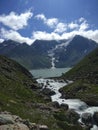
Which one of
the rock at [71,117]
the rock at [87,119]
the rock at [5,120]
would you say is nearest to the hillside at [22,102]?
the rock at [71,117]

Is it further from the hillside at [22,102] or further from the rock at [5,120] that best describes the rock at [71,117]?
the rock at [5,120]

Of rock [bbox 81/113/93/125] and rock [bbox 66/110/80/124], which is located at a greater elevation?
rock [bbox 81/113/93/125]

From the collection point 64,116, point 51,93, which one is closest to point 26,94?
point 64,116

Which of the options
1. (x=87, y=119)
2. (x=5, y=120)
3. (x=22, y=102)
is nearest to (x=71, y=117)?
(x=22, y=102)

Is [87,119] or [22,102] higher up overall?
[22,102]

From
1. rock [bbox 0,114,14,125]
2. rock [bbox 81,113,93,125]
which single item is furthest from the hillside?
rock [bbox 0,114,14,125]

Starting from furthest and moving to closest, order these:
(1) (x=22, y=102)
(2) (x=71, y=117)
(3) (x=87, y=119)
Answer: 1. (3) (x=87, y=119)
2. (1) (x=22, y=102)
3. (2) (x=71, y=117)

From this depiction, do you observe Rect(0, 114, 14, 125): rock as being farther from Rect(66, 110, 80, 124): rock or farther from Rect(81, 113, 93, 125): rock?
Rect(81, 113, 93, 125): rock

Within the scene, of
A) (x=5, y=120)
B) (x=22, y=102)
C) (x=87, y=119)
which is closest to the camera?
(x=5, y=120)

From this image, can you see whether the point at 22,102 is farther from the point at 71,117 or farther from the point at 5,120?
the point at 5,120

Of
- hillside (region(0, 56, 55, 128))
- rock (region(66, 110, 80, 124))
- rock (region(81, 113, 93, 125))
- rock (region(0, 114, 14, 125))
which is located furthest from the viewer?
rock (region(81, 113, 93, 125))

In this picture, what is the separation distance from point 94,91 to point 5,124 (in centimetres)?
10811

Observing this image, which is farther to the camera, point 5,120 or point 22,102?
point 22,102

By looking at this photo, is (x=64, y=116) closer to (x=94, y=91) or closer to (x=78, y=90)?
(x=94, y=91)
